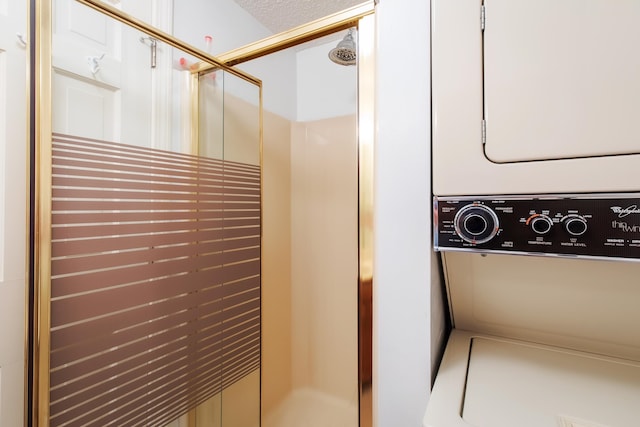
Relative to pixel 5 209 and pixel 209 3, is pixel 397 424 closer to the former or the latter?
pixel 5 209

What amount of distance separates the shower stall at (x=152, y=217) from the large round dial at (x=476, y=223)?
0.39 m

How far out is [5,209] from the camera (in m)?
0.97

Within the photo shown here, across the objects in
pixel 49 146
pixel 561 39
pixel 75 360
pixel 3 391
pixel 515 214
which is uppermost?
pixel 561 39

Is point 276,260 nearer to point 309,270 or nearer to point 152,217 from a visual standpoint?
point 309,270

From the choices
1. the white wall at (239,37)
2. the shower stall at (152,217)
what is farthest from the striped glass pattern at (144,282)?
the white wall at (239,37)

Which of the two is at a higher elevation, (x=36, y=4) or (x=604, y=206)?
(x=36, y=4)

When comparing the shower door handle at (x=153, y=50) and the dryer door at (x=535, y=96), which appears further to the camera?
the shower door handle at (x=153, y=50)

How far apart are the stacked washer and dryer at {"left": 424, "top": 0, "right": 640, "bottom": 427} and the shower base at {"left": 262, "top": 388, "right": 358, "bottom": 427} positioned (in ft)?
5.00

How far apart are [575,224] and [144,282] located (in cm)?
130

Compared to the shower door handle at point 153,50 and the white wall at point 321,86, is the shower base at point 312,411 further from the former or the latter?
the shower door handle at point 153,50

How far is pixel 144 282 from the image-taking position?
1055mm

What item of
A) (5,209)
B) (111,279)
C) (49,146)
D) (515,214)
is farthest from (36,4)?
(515,214)

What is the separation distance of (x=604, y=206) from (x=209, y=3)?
6.87 feet

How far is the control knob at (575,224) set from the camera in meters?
0.56
